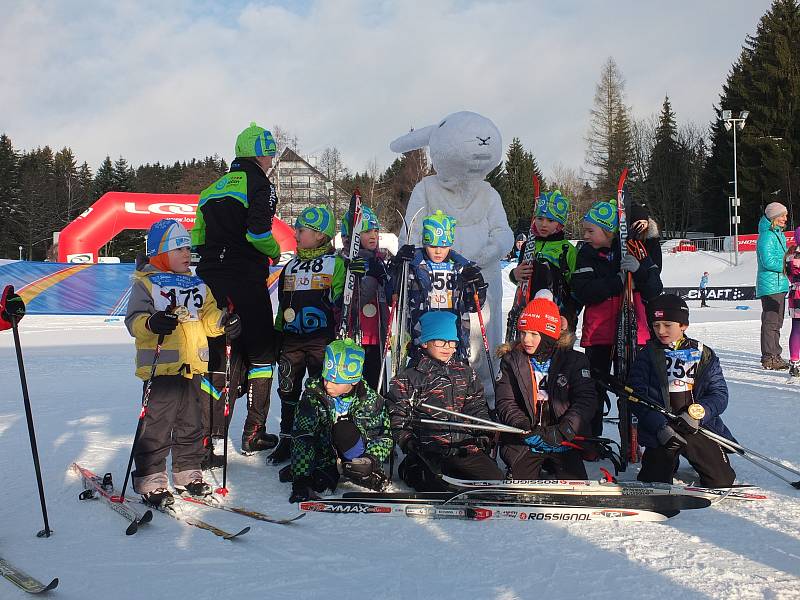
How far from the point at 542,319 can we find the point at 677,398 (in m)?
0.92

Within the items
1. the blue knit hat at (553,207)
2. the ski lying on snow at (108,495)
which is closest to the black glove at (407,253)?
the blue knit hat at (553,207)

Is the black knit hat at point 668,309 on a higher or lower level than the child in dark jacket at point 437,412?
higher

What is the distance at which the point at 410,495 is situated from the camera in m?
3.67

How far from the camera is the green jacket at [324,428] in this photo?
13.1 feet

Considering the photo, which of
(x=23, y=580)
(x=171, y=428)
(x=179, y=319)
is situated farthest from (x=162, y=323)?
(x=23, y=580)

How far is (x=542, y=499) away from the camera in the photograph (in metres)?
3.57

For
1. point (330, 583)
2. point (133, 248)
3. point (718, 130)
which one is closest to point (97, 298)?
point (330, 583)

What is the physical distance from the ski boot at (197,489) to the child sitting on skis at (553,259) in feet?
8.32

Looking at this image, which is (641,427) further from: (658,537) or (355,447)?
(355,447)

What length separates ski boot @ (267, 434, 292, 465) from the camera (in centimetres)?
470

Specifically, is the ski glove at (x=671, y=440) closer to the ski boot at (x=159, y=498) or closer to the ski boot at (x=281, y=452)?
the ski boot at (x=281, y=452)

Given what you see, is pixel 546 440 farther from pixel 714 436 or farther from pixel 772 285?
pixel 772 285

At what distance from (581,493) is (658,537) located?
528mm

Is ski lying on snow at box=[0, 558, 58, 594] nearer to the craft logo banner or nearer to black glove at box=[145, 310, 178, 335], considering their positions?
black glove at box=[145, 310, 178, 335]
